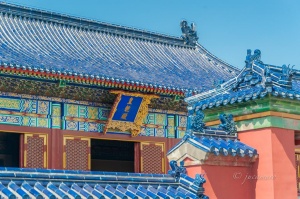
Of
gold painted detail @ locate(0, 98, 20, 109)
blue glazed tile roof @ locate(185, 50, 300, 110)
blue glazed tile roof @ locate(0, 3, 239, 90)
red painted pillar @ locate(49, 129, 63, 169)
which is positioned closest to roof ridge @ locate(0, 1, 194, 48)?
blue glazed tile roof @ locate(0, 3, 239, 90)

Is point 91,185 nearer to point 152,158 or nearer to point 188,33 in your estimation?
point 152,158

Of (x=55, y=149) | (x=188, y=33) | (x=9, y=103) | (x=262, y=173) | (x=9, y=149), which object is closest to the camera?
(x=262, y=173)

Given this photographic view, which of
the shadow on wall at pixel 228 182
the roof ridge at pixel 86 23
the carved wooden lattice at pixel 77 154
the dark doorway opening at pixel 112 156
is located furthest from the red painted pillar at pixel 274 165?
the roof ridge at pixel 86 23

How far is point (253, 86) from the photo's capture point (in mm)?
8922

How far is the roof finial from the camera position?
22.8 m

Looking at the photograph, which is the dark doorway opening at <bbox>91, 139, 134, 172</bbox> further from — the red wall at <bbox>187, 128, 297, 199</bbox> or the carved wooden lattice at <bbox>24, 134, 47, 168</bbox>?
the red wall at <bbox>187, 128, 297, 199</bbox>

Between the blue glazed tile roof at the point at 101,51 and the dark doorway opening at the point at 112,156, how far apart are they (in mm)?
3190

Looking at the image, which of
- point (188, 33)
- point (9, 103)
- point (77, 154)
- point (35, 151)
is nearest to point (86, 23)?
point (188, 33)

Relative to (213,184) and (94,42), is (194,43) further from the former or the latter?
(213,184)

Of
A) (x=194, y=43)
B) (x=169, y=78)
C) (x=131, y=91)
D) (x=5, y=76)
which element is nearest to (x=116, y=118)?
(x=131, y=91)

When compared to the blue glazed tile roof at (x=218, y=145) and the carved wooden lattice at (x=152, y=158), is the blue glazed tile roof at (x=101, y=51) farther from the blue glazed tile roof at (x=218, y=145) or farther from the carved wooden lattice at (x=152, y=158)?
the blue glazed tile roof at (x=218, y=145)

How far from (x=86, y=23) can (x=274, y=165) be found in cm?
1308

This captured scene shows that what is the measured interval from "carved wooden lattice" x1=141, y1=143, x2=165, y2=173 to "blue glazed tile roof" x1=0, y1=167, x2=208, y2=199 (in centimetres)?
903

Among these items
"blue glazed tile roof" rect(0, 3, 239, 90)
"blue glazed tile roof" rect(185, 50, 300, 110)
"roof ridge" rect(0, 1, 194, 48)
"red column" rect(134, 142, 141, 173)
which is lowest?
"red column" rect(134, 142, 141, 173)
